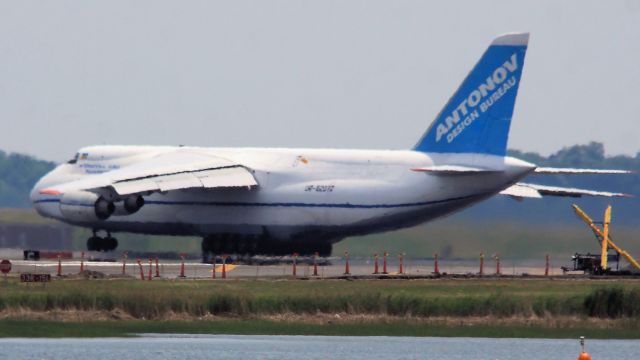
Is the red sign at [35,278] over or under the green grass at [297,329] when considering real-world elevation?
over

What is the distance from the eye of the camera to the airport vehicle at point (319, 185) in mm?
59719

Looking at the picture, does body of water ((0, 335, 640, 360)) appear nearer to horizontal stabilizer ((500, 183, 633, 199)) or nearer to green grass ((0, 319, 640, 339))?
green grass ((0, 319, 640, 339))

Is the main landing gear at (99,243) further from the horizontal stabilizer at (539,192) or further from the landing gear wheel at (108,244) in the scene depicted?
the horizontal stabilizer at (539,192)

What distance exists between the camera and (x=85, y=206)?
6119 cm

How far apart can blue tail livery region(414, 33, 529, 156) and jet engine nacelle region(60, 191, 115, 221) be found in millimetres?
11421

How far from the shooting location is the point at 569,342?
3809 cm

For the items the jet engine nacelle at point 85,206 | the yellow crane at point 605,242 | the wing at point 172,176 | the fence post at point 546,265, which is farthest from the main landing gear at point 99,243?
the yellow crane at point 605,242

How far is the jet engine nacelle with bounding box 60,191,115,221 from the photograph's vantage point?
59.9 meters

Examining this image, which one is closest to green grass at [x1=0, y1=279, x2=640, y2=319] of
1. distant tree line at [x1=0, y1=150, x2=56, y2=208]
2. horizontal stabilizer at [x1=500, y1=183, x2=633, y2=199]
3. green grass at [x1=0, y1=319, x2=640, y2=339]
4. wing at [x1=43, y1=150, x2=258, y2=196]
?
green grass at [x1=0, y1=319, x2=640, y2=339]

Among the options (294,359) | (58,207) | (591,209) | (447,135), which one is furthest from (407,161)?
(294,359)

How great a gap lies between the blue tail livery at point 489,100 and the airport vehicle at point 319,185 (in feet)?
0.11

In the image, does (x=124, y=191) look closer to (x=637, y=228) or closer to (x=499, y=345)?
(x=637, y=228)

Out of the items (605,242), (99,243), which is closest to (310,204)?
(99,243)

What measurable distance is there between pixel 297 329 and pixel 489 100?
22.0 m
